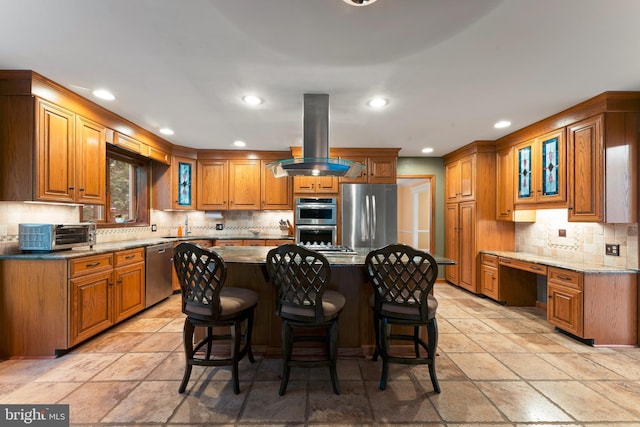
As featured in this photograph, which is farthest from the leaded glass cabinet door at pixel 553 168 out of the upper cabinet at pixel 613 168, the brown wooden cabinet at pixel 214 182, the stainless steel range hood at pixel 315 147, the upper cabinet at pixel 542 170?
the brown wooden cabinet at pixel 214 182

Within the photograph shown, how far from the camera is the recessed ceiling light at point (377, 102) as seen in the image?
2.88m

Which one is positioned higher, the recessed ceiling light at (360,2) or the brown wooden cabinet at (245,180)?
the recessed ceiling light at (360,2)

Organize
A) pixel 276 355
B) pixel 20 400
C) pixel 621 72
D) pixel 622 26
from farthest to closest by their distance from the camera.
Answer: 1. pixel 276 355
2. pixel 621 72
3. pixel 20 400
4. pixel 622 26

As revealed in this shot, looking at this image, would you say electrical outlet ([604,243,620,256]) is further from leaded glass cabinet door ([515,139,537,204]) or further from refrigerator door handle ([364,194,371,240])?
refrigerator door handle ([364,194,371,240])

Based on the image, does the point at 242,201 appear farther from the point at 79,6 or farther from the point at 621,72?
the point at 621,72

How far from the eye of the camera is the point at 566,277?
301 cm

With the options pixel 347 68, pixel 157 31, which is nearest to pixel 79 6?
pixel 157 31

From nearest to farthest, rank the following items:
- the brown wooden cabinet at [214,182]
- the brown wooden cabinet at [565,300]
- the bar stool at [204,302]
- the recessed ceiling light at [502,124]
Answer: the bar stool at [204,302] → the brown wooden cabinet at [565,300] → the recessed ceiling light at [502,124] → the brown wooden cabinet at [214,182]

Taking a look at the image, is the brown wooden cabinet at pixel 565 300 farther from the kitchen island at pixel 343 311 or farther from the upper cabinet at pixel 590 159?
the kitchen island at pixel 343 311

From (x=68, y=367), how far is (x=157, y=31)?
2651 millimetres

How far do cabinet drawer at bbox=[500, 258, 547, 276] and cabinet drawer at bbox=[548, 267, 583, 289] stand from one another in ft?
0.39

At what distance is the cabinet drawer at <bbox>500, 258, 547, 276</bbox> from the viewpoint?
3.34m

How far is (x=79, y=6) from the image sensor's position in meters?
1.64

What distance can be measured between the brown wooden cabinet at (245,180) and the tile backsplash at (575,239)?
4270mm
